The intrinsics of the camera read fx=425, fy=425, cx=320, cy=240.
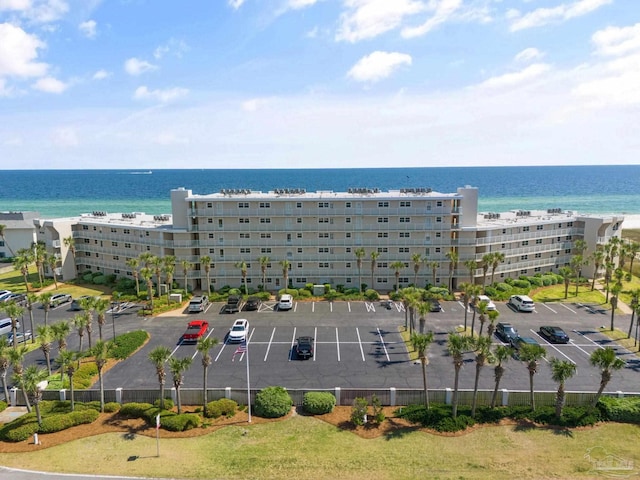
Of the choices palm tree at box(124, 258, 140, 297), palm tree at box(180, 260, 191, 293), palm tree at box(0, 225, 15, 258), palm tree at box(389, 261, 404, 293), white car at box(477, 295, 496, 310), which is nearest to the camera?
white car at box(477, 295, 496, 310)

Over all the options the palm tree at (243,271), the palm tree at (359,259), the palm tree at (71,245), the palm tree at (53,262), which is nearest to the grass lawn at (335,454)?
the palm tree at (243,271)

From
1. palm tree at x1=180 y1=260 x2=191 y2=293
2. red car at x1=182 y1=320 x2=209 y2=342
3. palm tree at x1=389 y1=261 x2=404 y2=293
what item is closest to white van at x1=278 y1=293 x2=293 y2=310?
red car at x1=182 y1=320 x2=209 y2=342

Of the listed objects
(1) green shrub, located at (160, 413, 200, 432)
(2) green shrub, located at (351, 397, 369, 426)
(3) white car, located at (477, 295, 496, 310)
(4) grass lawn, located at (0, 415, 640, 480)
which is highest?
(3) white car, located at (477, 295, 496, 310)

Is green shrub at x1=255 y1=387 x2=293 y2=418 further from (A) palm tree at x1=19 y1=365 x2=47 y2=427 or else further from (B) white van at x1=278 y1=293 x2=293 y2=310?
(B) white van at x1=278 y1=293 x2=293 y2=310

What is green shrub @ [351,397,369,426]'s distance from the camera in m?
31.5

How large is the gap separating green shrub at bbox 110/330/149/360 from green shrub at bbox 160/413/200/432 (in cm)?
1478

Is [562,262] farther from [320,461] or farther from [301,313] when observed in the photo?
[320,461]

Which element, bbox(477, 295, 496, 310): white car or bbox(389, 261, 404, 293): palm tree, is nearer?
bbox(477, 295, 496, 310): white car

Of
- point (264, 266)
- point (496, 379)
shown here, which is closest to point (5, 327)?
point (264, 266)

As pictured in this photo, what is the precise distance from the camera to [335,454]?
92.2 feet

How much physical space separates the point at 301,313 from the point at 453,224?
28.4 m

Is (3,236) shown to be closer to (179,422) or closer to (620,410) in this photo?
(179,422)

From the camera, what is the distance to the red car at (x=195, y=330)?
157 feet

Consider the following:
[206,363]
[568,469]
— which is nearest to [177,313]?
[206,363]
